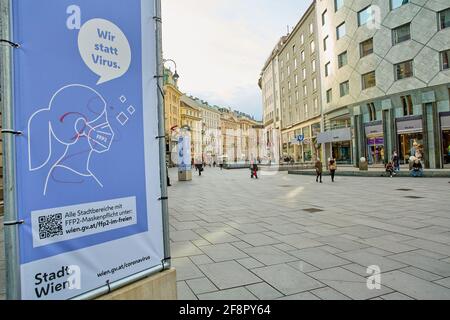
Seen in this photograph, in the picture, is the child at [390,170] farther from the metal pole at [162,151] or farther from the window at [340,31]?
the metal pole at [162,151]

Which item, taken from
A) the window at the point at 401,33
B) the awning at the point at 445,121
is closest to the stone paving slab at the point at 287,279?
the awning at the point at 445,121

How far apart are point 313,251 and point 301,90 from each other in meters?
44.8

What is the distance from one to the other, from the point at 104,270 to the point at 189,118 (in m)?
95.3

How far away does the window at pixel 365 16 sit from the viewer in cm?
2900

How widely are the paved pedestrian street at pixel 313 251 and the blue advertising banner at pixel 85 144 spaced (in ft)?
5.61

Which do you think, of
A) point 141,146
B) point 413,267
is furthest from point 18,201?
point 413,267

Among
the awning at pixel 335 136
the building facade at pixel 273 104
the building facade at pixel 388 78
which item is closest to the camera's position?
the building facade at pixel 388 78

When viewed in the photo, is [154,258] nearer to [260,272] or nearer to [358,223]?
[260,272]

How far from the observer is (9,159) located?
1.89 meters

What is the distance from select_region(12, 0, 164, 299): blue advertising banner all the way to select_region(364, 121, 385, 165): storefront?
29.8 meters

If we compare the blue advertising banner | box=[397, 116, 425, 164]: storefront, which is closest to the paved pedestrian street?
the blue advertising banner

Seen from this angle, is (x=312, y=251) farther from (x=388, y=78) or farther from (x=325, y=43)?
(x=325, y=43)

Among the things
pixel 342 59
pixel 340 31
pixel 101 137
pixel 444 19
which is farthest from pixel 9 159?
pixel 340 31

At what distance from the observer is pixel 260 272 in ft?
14.5
